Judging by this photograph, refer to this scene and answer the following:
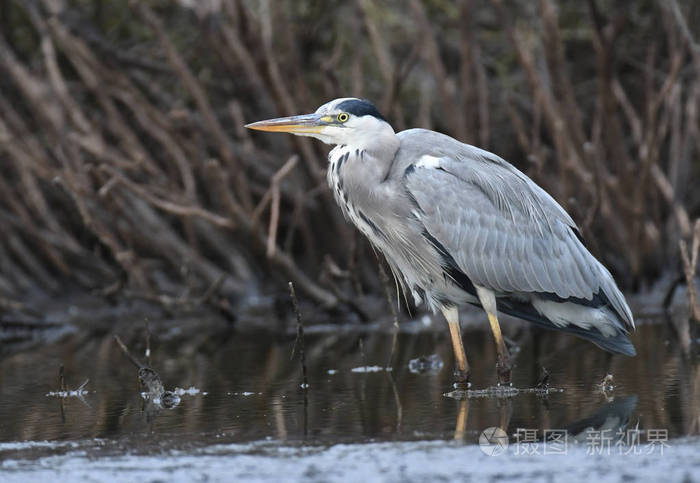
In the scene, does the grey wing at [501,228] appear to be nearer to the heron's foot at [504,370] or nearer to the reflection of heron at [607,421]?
the heron's foot at [504,370]

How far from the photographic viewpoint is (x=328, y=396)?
17.2 ft

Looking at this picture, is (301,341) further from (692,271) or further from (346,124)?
(692,271)

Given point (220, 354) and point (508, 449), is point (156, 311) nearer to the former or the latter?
point (220, 354)

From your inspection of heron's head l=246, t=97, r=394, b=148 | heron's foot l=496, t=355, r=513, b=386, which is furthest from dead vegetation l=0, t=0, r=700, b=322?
heron's foot l=496, t=355, r=513, b=386

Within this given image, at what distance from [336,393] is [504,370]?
0.83m

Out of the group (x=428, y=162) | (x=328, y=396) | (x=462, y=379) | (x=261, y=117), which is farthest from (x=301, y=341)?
(x=261, y=117)

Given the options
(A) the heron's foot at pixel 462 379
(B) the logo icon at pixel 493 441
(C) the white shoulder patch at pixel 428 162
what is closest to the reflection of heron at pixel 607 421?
(B) the logo icon at pixel 493 441

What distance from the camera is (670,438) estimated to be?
3916mm

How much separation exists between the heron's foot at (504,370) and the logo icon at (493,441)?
44.9 inches

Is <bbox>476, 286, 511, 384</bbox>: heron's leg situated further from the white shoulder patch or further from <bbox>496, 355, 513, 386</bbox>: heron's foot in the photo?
the white shoulder patch

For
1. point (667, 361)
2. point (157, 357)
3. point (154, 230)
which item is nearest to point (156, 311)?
point (154, 230)

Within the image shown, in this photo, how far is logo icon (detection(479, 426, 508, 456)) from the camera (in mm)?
3822

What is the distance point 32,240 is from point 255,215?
300 cm

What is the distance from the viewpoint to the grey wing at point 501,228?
18.4ft
